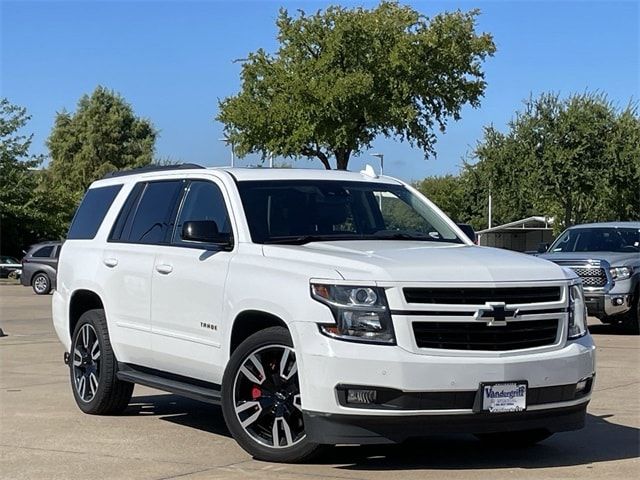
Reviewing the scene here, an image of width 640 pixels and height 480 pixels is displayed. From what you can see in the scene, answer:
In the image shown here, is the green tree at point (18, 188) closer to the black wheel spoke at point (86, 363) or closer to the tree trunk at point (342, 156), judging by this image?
the tree trunk at point (342, 156)

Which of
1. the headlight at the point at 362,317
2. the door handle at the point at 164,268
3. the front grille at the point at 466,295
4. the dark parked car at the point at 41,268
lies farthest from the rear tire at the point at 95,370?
the dark parked car at the point at 41,268

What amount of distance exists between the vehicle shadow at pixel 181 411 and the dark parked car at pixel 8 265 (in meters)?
32.6

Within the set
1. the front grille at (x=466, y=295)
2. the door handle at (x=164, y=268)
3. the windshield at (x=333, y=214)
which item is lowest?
the front grille at (x=466, y=295)

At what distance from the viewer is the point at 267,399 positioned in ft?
23.4

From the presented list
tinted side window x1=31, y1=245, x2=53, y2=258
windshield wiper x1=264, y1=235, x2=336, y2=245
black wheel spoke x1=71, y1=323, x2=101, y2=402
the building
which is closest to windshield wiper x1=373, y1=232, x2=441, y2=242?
windshield wiper x1=264, y1=235, x2=336, y2=245

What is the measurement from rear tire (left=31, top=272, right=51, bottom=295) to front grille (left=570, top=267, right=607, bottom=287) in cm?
1988

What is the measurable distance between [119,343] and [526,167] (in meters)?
33.8

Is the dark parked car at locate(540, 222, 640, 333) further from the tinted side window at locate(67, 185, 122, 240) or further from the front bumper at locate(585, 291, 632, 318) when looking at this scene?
the tinted side window at locate(67, 185, 122, 240)

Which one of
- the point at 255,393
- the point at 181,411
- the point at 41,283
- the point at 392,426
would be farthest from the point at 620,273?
the point at 41,283

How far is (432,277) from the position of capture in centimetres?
664

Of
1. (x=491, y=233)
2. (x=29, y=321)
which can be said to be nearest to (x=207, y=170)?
(x=29, y=321)

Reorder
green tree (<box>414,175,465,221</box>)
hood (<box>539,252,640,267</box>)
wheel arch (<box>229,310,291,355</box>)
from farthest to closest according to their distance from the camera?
green tree (<box>414,175,465,221</box>), hood (<box>539,252,640,267</box>), wheel arch (<box>229,310,291,355</box>)

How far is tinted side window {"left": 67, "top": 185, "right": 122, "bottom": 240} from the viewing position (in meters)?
9.62

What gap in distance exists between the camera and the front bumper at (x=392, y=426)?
6.52 m
